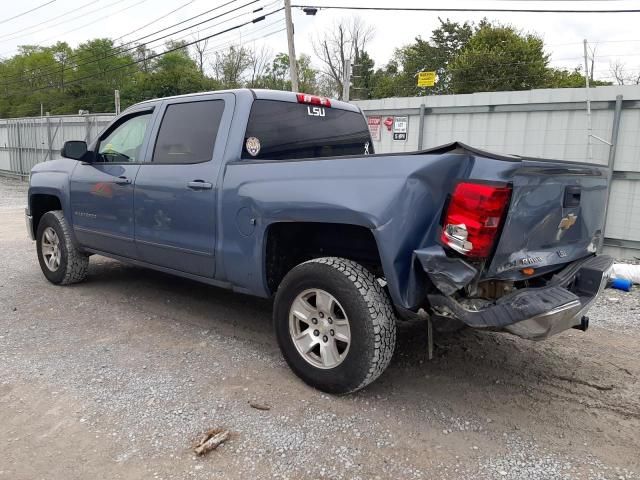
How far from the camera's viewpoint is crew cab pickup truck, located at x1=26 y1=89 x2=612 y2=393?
2.76 metres

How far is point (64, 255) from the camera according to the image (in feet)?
18.2

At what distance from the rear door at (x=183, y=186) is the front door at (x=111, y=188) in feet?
0.58

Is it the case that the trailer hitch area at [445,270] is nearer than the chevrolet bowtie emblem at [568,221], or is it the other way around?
the trailer hitch area at [445,270]

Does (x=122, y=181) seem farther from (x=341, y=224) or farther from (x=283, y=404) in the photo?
(x=283, y=404)

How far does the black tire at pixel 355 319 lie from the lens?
9.80ft

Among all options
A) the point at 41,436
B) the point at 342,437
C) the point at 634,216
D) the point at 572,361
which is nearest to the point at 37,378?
the point at 41,436

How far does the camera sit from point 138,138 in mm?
4766

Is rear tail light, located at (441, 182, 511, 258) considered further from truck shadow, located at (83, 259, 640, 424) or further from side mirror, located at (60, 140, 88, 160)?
side mirror, located at (60, 140, 88, 160)

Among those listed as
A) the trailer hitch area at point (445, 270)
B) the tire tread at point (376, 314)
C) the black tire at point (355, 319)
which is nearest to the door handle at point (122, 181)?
the black tire at point (355, 319)

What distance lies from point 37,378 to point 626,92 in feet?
24.5

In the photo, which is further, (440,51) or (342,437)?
(440,51)

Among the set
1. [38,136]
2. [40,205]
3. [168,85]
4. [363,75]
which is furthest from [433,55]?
[40,205]

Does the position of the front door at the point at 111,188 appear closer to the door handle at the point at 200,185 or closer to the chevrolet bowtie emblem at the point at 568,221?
the door handle at the point at 200,185

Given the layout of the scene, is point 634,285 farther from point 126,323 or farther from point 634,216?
point 126,323
